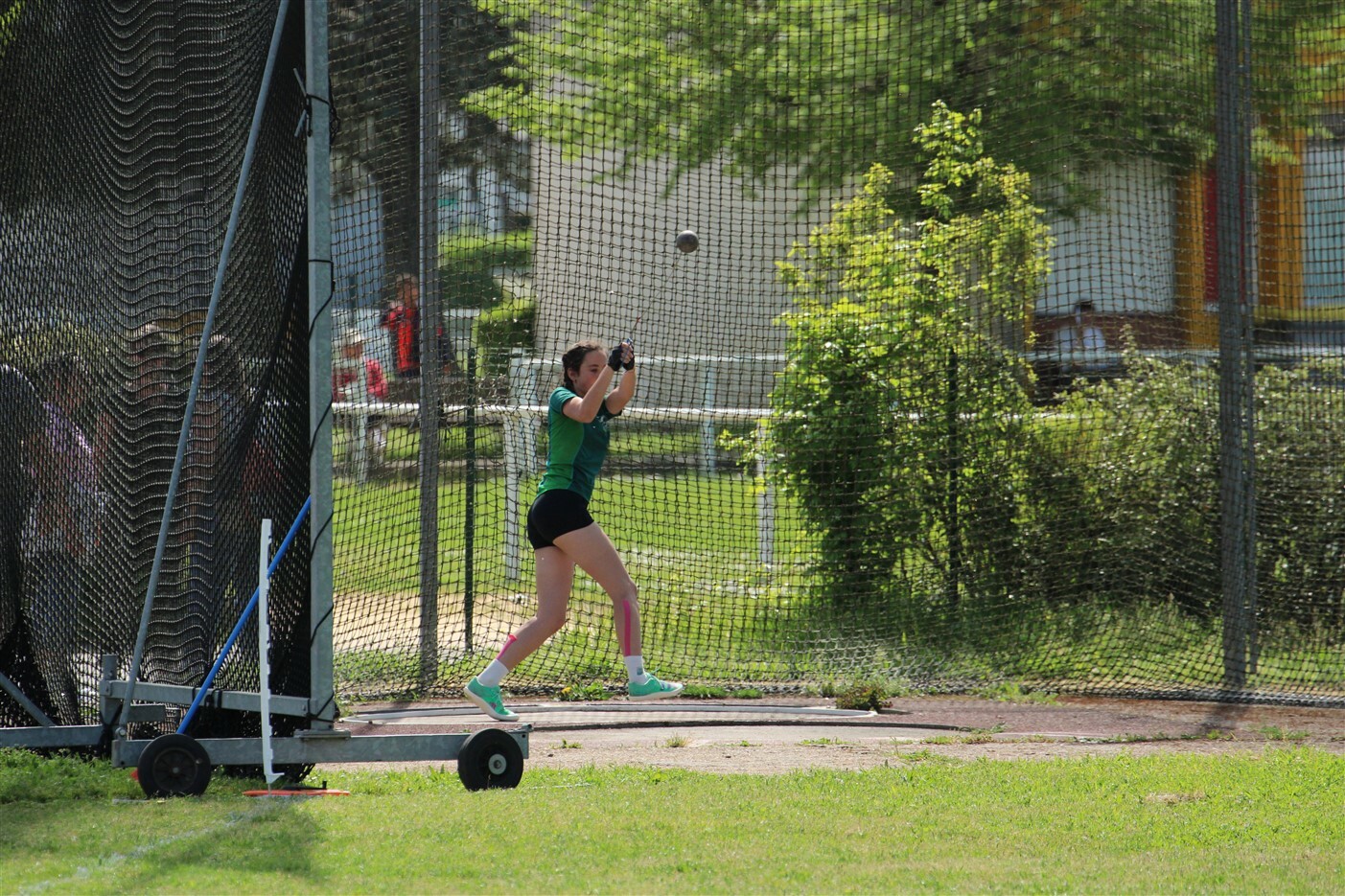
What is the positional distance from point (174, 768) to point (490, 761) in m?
1.19

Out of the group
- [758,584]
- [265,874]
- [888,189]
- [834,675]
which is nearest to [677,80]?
[888,189]

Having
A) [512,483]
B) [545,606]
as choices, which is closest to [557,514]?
[545,606]

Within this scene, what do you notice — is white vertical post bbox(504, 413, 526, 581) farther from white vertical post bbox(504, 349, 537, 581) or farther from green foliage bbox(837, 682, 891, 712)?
green foliage bbox(837, 682, 891, 712)

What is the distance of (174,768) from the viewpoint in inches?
217

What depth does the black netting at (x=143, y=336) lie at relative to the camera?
6059mm

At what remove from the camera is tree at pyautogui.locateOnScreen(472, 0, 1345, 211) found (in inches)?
396

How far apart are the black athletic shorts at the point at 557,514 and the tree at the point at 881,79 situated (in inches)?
159

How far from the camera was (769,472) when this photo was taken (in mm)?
10320

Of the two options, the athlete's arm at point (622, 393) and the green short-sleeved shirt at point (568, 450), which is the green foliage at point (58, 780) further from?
the athlete's arm at point (622, 393)

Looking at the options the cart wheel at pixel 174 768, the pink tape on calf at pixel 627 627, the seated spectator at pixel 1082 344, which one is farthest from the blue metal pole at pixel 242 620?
the seated spectator at pixel 1082 344

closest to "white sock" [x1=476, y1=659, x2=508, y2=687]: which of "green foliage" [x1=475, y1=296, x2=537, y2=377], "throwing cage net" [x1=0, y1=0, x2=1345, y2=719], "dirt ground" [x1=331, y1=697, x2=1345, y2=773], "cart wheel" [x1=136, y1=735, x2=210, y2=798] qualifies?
"dirt ground" [x1=331, y1=697, x2=1345, y2=773]

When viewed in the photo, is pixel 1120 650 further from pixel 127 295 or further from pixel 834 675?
pixel 127 295

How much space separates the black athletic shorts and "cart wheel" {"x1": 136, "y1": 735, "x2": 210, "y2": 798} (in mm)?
1804

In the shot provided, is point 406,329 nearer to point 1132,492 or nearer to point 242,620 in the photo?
point 242,620
